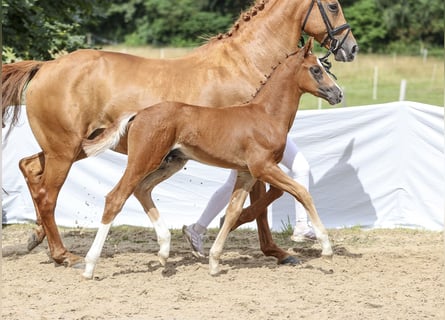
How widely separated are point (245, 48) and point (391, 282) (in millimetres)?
2099

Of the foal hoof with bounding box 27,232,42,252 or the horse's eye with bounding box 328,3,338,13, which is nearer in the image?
the horse's eye with bounding box 328,3,338,13

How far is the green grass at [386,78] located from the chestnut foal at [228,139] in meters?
15.1

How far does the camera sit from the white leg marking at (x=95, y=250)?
5395 millimetres

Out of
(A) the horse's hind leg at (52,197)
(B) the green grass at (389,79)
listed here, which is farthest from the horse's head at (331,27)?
(B) the green grass at (389,79)

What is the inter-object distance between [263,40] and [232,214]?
142 centimetres

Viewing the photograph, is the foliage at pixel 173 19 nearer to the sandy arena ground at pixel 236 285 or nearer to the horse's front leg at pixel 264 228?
the sandy arena ground at pixel 236 285

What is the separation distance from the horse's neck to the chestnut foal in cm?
32

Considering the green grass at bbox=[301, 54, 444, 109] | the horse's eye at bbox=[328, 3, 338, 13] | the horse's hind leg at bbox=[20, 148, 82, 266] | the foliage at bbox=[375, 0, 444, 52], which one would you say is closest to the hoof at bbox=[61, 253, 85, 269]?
the horse's hind leg at bbox=[20, 148, 82, 266]

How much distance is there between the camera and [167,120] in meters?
5.32

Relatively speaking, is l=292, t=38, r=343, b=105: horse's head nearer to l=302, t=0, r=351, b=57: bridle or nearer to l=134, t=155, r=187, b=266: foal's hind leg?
l=302, t=0, r=351, b=57: bridle

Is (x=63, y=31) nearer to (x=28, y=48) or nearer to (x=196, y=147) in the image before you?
(x=28, y=48)

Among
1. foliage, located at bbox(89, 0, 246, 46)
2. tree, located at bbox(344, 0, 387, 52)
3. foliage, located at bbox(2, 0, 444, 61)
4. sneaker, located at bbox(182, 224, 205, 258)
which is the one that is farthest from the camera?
tree, located at bbox(344, 0, 387, 52)

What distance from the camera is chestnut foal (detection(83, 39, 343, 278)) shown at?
17.5ft

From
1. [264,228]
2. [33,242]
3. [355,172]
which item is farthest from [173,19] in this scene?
[264,228]
